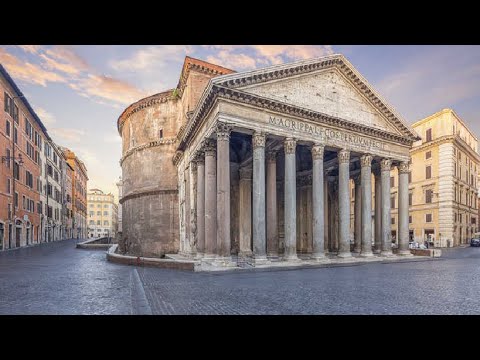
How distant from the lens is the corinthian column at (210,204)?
16984mm

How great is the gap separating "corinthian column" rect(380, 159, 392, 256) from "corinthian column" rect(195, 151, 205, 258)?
1163 centimetres

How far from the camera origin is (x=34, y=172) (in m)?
38.2

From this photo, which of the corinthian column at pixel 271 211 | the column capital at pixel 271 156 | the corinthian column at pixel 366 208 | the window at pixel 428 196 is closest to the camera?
the corinthian column at pixel 271 211

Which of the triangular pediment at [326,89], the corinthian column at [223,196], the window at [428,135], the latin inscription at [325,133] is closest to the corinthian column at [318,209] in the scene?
the latin inscription at [325,133]

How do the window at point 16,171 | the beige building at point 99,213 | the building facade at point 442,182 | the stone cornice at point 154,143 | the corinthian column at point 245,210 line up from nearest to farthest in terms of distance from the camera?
the corinthian column at point 245,210
the stone cornice at point 154,143
the window at point 16,171
the building facade at point 442,182
the beige building at point 99,213

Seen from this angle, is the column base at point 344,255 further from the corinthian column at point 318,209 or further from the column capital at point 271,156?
the column capital at point 271,156

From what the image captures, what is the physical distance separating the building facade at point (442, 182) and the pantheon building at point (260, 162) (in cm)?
1625

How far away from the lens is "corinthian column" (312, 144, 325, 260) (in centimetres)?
1881

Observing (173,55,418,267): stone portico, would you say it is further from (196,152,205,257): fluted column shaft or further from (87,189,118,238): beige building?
(87,189,118,238): beige building

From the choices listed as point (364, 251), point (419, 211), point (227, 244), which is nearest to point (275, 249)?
point (227, 244)

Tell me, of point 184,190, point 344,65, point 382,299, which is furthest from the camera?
point 184,190

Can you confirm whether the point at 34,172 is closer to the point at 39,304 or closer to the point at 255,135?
the point at 255,135

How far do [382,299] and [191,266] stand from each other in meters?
8.17

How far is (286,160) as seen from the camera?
18266 mm
